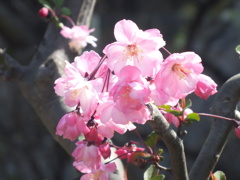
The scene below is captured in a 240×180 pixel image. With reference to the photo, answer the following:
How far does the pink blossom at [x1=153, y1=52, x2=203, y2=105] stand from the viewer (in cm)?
72

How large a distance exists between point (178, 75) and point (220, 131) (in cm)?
37

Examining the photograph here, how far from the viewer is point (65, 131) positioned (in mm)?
801

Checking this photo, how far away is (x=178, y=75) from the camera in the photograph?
734 millimetres

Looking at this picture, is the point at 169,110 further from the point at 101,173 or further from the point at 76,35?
the point at 76,35

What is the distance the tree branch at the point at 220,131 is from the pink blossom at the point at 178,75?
0.31m

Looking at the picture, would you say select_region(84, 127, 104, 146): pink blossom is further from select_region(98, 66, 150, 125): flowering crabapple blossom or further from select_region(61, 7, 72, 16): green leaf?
select_region(61, 7, 72, 16): green leaf

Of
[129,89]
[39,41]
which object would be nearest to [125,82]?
[129,89]

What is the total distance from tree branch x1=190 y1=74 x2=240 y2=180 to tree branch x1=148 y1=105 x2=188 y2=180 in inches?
4.0

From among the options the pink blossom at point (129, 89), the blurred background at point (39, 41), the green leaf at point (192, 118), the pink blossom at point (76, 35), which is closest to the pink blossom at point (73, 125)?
the pink blossom at point (129, 89)

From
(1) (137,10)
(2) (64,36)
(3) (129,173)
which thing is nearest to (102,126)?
(2) (64,36)

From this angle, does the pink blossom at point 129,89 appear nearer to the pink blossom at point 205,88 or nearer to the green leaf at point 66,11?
the pink blossom at point 205,88

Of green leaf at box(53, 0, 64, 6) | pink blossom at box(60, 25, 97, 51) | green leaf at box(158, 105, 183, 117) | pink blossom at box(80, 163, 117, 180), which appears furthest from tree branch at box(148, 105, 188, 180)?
green leaf at box(53, 0, 64, 6)

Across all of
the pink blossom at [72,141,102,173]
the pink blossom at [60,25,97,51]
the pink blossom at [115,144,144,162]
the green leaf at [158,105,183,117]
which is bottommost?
the pink blossom at [60,25,97,51]

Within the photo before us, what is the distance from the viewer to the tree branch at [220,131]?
1043 millimetres
